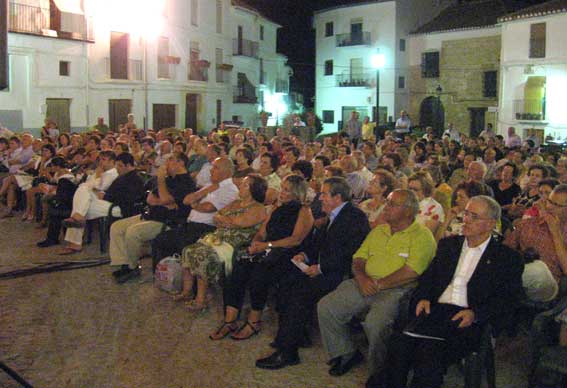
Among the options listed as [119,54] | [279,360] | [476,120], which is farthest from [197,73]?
[279,360]

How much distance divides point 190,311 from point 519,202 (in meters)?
3.78

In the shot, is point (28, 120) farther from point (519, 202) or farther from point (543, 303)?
point (543, 303)

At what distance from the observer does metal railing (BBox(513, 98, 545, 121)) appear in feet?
89.4

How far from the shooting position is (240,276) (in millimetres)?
5512

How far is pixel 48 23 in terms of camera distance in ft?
78.8

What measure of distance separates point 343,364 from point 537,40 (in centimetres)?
2590

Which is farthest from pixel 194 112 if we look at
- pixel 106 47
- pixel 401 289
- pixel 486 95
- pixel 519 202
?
pixel 401 289

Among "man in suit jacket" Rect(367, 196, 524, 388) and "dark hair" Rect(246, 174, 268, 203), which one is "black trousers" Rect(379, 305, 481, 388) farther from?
"dark hair" Rect(246, 174, 268, 203)

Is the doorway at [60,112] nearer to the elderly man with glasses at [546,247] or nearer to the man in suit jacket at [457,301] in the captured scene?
the elderly man with glasses at [546,247]

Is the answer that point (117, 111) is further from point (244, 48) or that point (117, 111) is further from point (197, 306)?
point (197, 306)

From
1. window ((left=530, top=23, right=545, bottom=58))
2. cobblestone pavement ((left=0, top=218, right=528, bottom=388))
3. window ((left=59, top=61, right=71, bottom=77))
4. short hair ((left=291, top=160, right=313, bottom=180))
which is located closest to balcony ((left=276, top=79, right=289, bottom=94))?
window ((left=530, top=23, right=545, bottom=58))

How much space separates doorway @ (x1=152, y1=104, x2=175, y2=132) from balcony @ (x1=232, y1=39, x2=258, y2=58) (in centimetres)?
669

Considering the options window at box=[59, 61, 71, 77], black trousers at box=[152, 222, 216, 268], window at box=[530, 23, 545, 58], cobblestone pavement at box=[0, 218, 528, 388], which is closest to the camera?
cobblestone pavement at box=[0, 218, 528, 388]

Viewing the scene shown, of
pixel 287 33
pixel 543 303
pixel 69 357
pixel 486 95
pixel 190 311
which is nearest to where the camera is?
pixel 543 303
